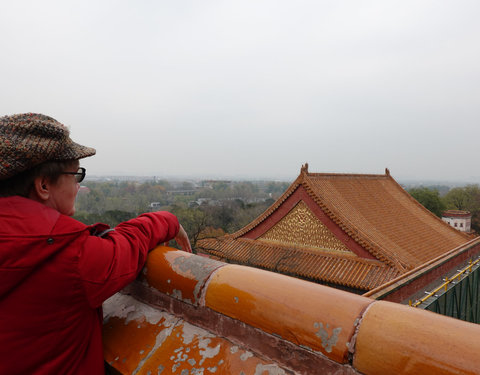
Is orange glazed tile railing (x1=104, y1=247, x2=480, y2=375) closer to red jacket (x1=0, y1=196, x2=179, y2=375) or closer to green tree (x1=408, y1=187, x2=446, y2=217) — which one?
red jacket (x1=0, y1=196, x2=179, y2=375)

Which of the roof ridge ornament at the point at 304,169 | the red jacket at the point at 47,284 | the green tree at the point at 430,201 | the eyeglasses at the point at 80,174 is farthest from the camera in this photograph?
the green tree at the point at 430,201

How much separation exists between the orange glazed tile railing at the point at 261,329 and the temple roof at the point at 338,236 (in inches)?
267

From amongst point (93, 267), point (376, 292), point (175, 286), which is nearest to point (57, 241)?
point (93, 267)

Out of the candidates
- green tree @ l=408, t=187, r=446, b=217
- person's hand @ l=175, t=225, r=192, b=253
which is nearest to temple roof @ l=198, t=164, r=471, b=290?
person's hand @ l=175, t=225, r=192, b=253

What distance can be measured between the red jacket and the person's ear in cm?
6

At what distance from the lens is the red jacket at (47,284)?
2.94ft

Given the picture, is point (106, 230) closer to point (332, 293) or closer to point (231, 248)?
point (332, 293)

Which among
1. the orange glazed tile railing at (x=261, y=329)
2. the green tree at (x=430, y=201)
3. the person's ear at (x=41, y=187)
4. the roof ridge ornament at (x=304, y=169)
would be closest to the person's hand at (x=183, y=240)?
the orange glazed tile railing at (x=261, y=329)

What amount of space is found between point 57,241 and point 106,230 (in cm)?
34

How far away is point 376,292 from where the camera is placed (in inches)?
107

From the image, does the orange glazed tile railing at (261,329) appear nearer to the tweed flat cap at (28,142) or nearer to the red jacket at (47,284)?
the red jacket at (47,284)

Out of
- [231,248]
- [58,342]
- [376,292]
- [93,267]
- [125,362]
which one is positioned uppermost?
[93,267]

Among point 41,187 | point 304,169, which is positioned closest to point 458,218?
point 304,169

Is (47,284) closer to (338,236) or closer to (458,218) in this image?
(338,236)
